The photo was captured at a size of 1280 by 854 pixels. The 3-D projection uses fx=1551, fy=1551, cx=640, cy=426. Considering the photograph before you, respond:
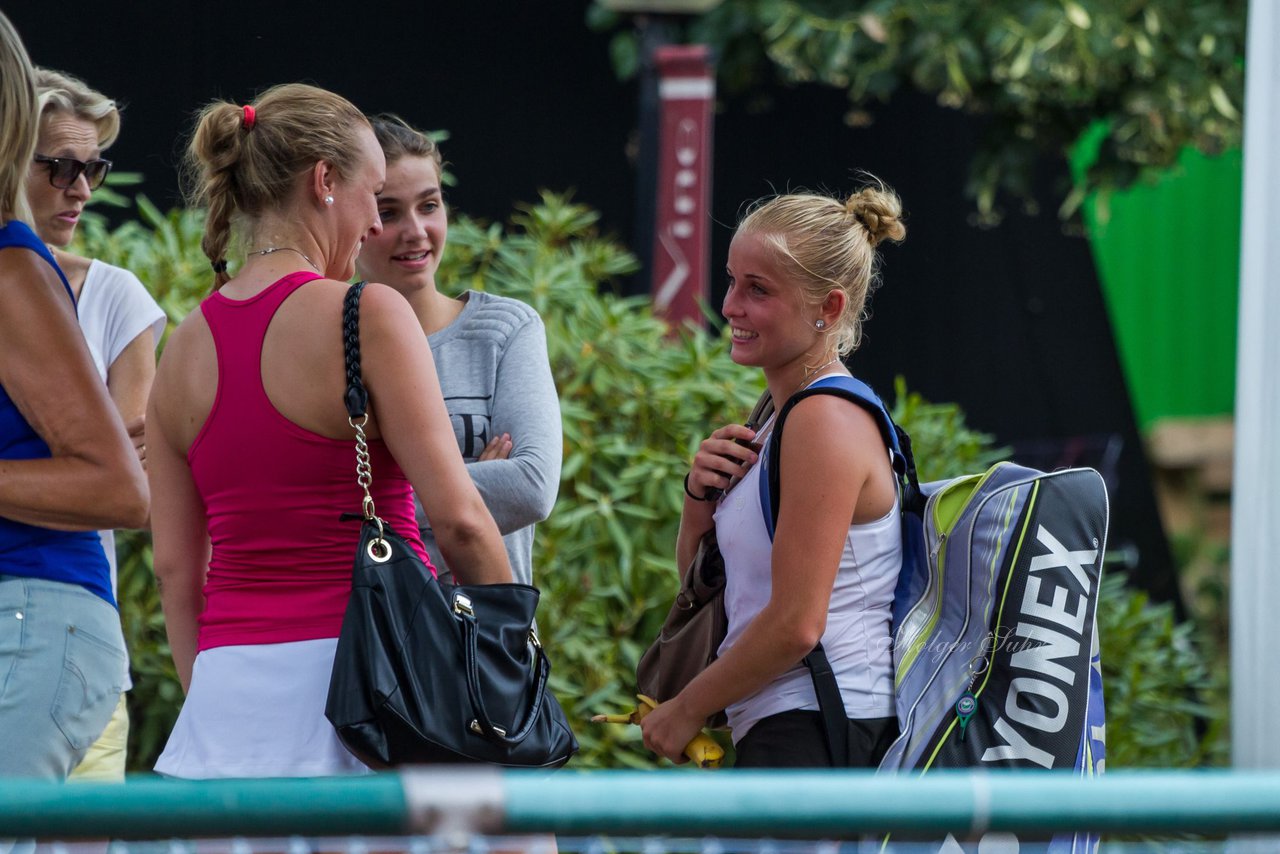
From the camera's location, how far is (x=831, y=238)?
2.34m

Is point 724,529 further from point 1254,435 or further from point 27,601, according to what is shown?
point 1254,435

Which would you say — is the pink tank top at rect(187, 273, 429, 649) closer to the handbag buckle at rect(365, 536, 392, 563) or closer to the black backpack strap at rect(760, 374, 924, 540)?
the handbag buckle at rect(365, 536, 392, 563)

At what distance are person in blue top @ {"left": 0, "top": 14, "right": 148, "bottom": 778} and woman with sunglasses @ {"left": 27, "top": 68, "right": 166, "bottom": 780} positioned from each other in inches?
26.0

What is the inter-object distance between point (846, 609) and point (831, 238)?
1.83 feet

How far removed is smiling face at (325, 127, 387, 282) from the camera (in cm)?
213

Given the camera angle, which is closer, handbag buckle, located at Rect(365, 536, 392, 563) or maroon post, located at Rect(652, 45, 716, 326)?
handbag buckle, located at Rect(365, 536, 392, 563)

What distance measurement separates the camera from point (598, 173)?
633 centimetres

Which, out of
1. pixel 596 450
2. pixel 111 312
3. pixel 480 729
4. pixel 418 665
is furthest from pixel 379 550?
pixel 596 450

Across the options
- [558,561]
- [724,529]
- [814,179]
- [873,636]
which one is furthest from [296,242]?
[814,179]

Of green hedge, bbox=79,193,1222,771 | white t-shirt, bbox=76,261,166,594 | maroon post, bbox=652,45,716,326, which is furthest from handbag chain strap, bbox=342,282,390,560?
maroon post, bbox=652,45,716,326

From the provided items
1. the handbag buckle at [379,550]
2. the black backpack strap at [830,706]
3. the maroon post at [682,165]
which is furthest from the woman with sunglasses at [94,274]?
the maroon post at [682,165]

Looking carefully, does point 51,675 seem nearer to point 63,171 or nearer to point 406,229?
point 406,229

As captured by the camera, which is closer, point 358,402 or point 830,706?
point 358,402

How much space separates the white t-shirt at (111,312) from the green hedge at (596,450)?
90 centimetres
